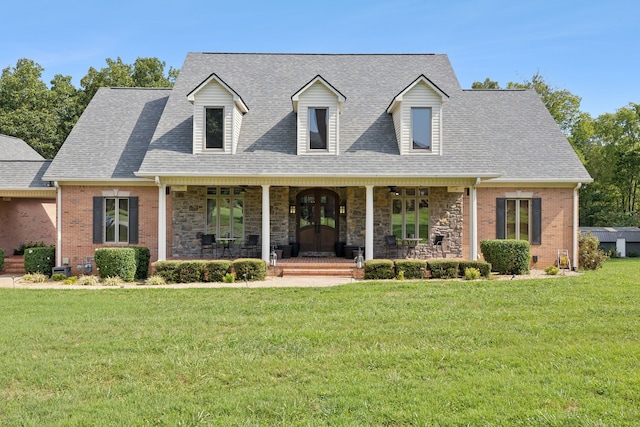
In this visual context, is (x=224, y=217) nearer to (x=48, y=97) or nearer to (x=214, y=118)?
(x=214, y=118)

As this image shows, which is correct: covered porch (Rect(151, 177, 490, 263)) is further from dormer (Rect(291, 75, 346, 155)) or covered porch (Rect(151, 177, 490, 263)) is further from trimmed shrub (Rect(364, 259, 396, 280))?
trimmed shrub (Rect(364, 259, 396, 280))

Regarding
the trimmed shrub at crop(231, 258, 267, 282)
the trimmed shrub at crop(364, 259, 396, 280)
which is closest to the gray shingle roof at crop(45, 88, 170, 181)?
the trimmed shrub at crop(231, 258, 267, 282)

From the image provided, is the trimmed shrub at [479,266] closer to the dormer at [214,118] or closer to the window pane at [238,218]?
the window pane at [238,218]

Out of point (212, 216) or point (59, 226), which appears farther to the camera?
point (212, 216)

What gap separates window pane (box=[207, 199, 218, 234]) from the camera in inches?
622

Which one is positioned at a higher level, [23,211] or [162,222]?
[23,211]

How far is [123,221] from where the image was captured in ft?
50.4

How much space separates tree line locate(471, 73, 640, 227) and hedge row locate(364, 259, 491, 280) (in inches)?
959

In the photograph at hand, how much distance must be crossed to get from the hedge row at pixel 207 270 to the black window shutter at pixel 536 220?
32.2ft

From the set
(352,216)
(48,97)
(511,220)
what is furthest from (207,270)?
(48,97)

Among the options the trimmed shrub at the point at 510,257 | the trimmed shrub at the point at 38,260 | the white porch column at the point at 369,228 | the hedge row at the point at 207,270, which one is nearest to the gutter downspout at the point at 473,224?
the trimmed shrub at the point at 510,257

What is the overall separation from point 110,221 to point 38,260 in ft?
8.41

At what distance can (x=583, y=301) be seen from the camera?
29.3 feet

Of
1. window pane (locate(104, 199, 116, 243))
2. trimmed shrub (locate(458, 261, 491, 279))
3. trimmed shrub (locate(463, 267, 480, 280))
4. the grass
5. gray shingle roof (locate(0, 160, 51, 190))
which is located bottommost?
the grass
